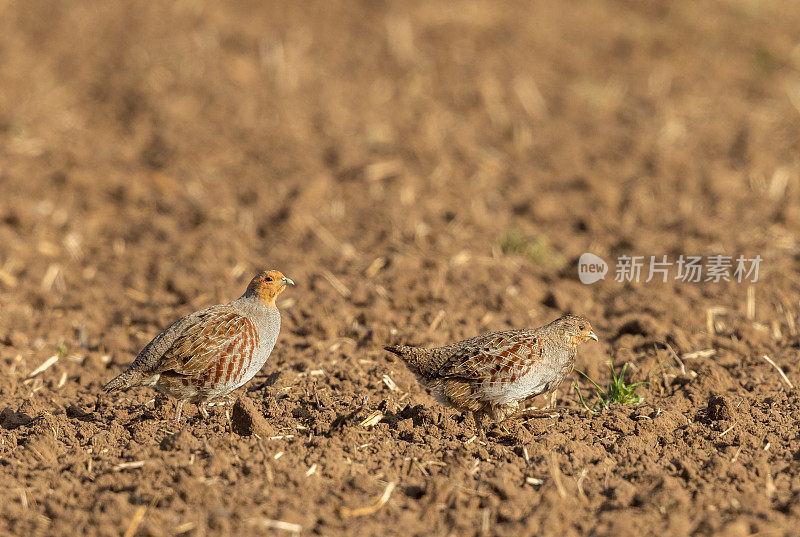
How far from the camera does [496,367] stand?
17.5ft

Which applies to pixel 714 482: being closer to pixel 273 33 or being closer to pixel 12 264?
pixel 12 264

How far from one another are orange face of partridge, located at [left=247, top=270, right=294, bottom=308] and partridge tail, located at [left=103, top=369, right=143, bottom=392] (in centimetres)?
90

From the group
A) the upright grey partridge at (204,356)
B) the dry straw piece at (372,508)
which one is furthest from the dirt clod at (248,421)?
the dry straw piece at (372,508)

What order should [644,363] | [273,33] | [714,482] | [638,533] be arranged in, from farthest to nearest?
[273,33], [644,363], [714,482], [638,533]

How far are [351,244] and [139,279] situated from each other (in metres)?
2.04

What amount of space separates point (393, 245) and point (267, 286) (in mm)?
2917

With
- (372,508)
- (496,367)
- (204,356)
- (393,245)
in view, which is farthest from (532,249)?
(372,508)

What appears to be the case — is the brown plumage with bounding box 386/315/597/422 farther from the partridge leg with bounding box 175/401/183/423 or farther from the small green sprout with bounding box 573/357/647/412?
the partridge leg with bounding box 175/401/183/423

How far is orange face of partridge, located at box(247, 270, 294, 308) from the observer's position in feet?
18.9

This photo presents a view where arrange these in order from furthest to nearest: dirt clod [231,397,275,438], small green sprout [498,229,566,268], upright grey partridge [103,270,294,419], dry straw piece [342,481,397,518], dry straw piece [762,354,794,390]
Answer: small green sprout [498,229,566,268]
dry straw piece [762,354,794,390]
upright grey partridge [103,270,294,419]
dirt clod [231,397,275,438]
dry straw piece [342,481,397,518]

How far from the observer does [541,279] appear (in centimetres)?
830

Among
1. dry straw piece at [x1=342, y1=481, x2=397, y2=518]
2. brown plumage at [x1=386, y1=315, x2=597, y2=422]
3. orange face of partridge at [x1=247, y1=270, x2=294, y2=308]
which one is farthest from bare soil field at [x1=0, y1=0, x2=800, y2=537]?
orange face of partridge at [x1=247, y1=270, x2=294, y2=308]

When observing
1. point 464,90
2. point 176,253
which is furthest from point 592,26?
point 176,253

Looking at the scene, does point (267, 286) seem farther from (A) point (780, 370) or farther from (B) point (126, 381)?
(A) point (780, 370)
